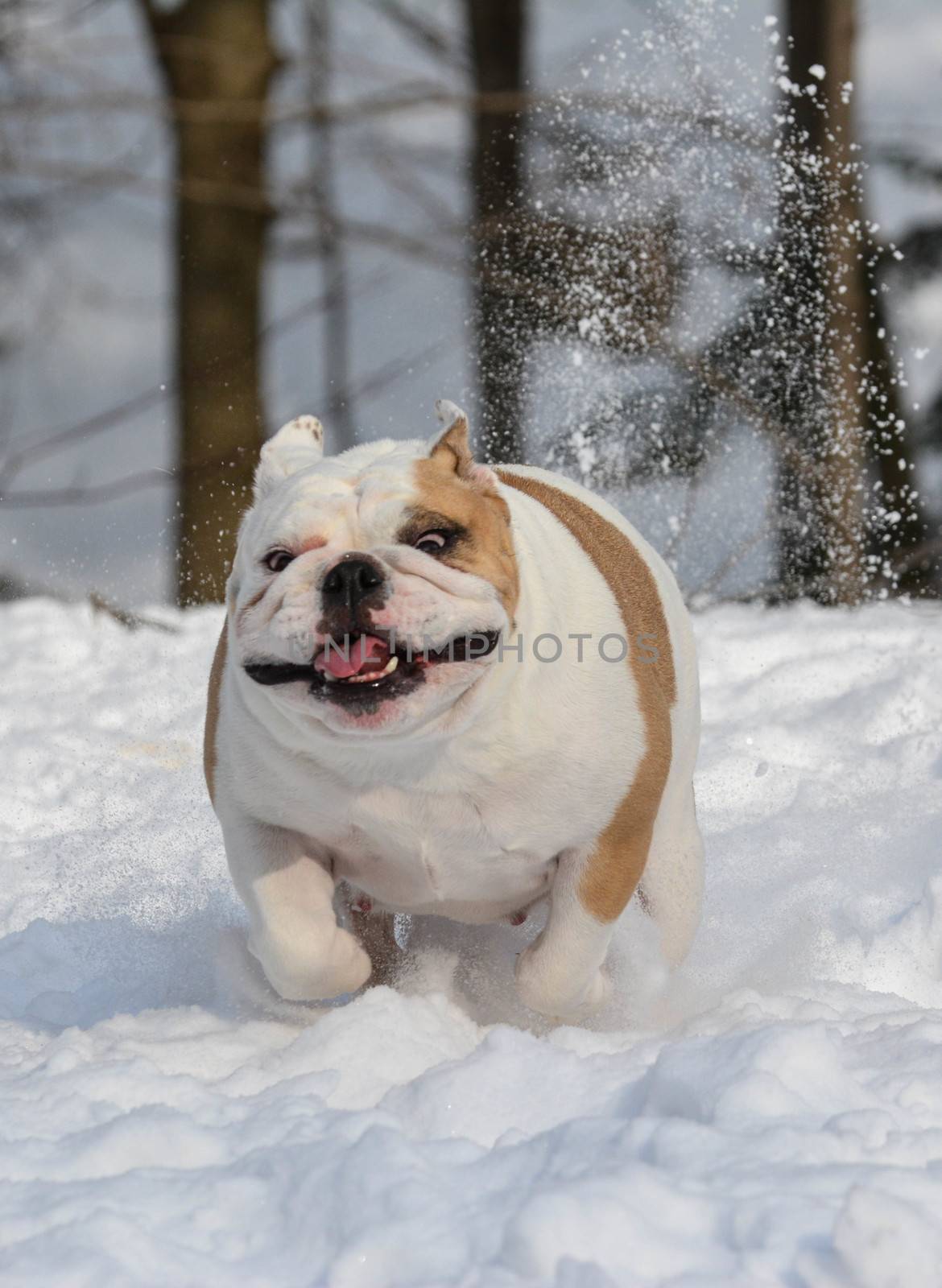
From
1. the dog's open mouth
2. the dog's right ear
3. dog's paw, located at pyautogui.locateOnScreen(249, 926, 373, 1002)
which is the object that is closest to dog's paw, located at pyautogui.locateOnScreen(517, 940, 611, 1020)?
dog's paw, located at pyautogui.locateOnScreen(249, 926, 373, 1002)

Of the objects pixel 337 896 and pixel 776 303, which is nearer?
pixel 337 896

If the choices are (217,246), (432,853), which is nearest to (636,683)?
(432,853)

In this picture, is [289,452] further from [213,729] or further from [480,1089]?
[480,1089]

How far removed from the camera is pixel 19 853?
4543 millimetres

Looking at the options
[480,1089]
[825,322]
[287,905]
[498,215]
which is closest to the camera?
[480,1089]

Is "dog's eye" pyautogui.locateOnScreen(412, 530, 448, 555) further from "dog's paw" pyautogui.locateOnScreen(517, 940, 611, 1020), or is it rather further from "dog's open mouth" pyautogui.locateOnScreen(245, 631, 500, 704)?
"dog's paw" pyautogui.locateOnScreen(517, 940, 611, 1020)

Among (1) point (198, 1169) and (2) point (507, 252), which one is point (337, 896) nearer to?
(1) point (198, 1169)

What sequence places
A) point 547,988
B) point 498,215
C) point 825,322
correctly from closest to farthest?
point 547,988, point 825,322, point 498,215

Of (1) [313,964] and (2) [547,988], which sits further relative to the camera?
(2) [547,988]

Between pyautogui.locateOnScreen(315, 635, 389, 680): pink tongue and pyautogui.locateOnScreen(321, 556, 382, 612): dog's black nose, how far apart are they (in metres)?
0.07

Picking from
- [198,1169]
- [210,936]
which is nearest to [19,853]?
[210,936]

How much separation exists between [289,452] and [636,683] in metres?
0.82

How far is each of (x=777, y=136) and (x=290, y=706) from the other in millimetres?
7824

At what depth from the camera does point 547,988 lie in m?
3.00
